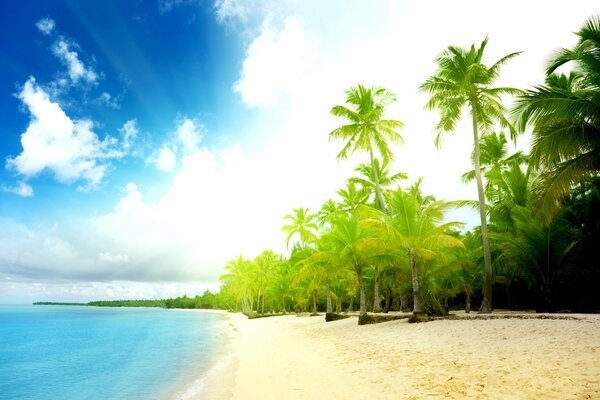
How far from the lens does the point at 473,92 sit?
653 inches

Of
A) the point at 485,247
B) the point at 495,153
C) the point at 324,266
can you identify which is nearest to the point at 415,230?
the point at 485,247

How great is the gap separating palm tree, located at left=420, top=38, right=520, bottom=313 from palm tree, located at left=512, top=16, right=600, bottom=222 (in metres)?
5.96

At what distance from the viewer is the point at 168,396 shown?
798 centimetres

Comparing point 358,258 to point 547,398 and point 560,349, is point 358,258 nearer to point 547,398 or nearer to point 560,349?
point 560,349

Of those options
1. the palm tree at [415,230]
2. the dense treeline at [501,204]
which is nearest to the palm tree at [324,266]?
the dense treeline at [501,204]

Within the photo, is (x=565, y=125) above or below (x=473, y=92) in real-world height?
below

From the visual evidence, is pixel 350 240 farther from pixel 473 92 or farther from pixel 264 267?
pixel 264 267

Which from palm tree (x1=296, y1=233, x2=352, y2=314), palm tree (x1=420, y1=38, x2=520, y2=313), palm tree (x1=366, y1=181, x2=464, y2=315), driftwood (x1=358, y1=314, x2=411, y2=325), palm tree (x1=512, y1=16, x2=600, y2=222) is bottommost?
driftwood (x1=358, y1=314, x2=411, y2=325)

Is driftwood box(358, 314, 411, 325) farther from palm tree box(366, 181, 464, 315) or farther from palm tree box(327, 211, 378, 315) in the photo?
palm tree box(366, 181, 464, 315)

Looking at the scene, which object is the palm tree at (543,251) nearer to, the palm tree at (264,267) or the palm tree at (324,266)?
the palm tree at (324,266)

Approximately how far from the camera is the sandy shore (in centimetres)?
503

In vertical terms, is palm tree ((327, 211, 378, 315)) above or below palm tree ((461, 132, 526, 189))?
below

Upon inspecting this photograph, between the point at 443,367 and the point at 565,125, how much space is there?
776 centimetres

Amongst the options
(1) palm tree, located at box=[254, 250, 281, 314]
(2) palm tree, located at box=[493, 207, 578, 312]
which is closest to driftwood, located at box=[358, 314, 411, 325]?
(2) palm tree, located at box=[493, 207, 578, 312]
